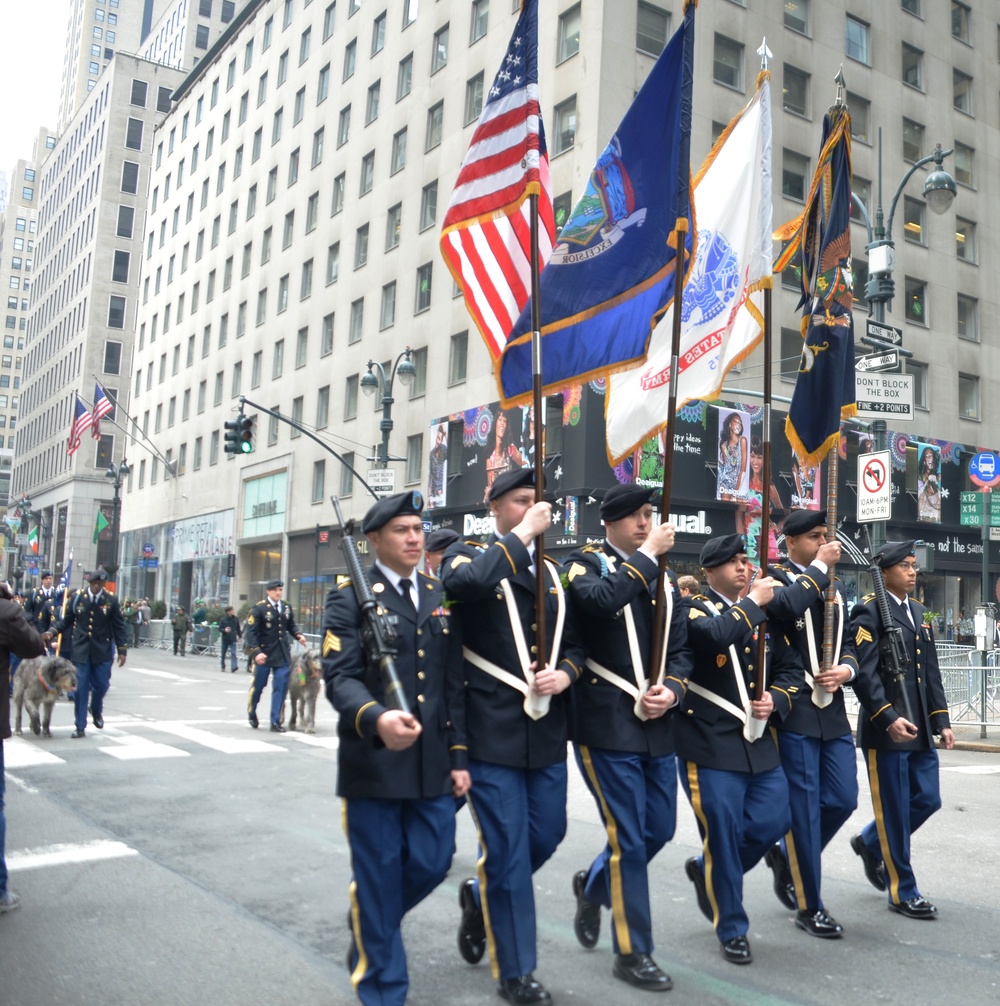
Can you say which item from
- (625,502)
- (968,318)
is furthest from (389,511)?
(968,318)

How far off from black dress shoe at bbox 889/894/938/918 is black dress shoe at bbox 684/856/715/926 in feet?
3.91

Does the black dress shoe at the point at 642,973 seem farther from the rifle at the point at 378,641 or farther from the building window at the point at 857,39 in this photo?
the building window at the point at 857,39

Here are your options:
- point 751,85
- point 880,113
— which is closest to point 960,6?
point 880,113

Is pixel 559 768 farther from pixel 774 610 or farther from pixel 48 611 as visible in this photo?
pixel 48 611

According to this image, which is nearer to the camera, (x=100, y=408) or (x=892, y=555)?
(x=892, y=555)

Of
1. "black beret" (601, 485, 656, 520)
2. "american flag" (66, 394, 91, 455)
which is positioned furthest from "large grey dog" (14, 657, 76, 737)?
"american flag" (66, 394, 91, 455)

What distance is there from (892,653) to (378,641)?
3366mm

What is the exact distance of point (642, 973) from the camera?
4668mm

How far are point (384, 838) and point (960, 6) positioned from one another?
44.7m

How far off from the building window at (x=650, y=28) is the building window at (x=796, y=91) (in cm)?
526

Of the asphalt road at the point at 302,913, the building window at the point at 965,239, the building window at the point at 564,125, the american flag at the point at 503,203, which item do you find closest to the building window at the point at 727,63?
the building window at the point at 564,125

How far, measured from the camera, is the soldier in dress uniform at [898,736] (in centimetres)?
595

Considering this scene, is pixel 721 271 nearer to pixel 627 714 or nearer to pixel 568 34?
pixel 627 714

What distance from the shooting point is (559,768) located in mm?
4836
